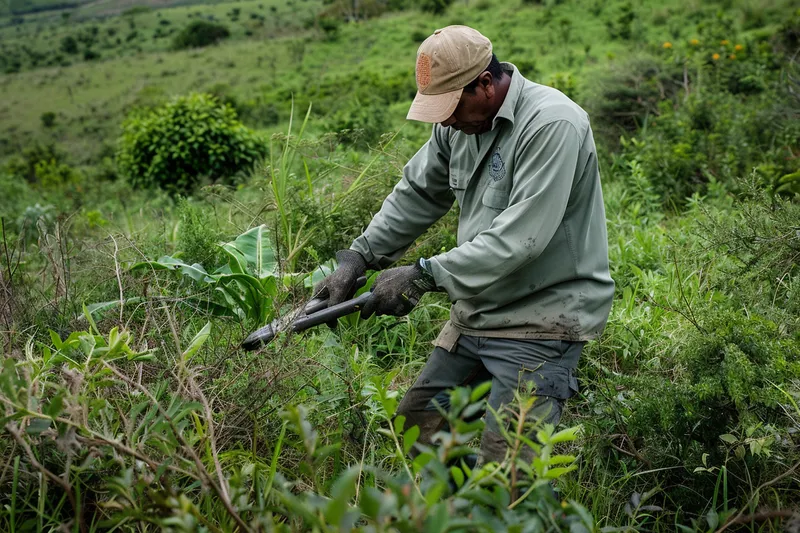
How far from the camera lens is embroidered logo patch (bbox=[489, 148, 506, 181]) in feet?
8.10

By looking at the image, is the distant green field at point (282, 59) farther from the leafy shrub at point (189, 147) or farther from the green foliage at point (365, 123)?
the leafy shrub at point (189, 147)

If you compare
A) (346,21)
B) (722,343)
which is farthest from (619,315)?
(346,21)

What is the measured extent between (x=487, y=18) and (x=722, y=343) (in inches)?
686

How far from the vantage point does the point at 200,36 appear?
103 ft

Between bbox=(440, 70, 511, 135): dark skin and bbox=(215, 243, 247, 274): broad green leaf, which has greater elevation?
bbox=(440, 70, 511, 135): dark skin

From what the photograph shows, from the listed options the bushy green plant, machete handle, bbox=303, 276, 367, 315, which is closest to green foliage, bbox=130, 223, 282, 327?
the bushy green plant

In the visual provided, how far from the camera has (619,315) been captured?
3.63 metres

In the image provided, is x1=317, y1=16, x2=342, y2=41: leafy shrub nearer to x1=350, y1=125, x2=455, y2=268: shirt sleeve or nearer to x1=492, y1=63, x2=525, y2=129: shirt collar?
x1=350, y1=125, x2=455, y2=268: shirt sleeve

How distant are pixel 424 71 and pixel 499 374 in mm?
1069

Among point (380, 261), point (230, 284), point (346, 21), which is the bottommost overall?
point (346, 21)

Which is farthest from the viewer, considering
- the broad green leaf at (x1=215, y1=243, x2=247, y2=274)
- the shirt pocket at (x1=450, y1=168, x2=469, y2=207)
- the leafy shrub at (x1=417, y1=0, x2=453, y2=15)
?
the leafy shrub at (x1=417, y1=0, x2=453, y2=15)

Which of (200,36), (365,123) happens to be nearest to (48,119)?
(200,36)

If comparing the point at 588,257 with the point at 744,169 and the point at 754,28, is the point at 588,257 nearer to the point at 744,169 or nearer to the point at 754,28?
the point at 744,169

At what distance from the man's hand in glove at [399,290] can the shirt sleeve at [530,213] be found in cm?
15
